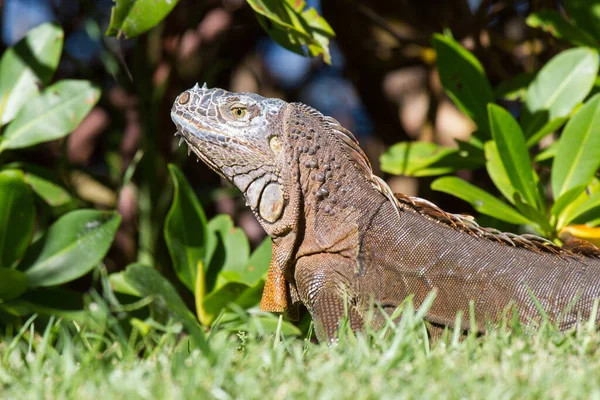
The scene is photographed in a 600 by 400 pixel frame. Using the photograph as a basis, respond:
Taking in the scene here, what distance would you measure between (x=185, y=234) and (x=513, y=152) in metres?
1.63

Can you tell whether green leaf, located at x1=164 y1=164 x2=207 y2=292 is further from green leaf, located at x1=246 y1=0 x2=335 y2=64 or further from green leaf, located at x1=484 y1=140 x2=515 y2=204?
green leaf, located at x1=484 y1=140 x2=515 y2=204

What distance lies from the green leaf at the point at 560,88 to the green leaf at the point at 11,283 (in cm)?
253

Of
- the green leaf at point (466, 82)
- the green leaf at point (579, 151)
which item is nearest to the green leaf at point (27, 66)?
the green leaf at point (466, 82)

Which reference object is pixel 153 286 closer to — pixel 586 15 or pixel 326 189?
pixel 326 189

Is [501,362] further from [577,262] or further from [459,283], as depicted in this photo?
[577,262]

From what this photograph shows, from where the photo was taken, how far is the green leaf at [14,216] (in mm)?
3346

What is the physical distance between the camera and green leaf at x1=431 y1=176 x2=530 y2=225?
3.46 meters

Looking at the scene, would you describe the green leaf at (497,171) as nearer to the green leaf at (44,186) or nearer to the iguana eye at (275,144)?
the iguana eye at (275,144)

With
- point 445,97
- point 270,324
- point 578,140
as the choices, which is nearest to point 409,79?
point 445,97

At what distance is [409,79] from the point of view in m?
6.18

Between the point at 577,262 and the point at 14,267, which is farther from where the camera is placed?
the point at 14,267

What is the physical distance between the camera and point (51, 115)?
384 centimetres

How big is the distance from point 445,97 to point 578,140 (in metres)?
2.81

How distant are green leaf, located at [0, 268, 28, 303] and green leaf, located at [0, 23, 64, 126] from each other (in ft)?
3.11
